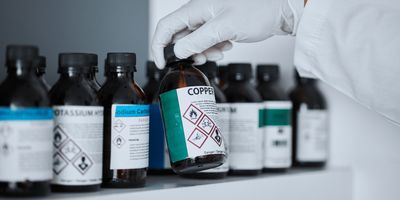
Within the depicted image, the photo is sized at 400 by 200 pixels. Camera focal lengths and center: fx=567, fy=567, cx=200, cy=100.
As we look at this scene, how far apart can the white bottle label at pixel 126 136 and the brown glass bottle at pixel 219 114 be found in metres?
0.21

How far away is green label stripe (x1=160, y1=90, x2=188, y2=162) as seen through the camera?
3.01ft

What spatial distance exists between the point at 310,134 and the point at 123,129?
63 cm

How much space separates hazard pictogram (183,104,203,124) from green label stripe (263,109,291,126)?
0.39 m

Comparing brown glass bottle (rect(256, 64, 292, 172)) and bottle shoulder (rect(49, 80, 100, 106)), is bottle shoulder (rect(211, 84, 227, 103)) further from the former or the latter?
bottle shoulder (rect(49, 80, 100, 106))

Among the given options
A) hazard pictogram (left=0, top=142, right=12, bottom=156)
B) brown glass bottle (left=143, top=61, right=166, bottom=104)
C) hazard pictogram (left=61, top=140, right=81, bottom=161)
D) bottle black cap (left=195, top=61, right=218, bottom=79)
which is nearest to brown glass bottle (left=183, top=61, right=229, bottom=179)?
bottle black cap (left=195, top=61, right=218, bottom=79)

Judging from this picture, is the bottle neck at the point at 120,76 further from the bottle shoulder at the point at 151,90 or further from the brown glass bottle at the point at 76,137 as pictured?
the bottle shoulder at the point at 151,90

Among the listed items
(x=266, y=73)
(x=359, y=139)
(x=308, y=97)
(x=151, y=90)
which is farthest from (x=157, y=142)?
(x=359, y=139)

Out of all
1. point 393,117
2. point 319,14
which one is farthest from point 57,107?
point 393,117

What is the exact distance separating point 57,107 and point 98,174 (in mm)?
125

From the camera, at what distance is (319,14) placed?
100 cm

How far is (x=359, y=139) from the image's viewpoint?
1.48 metres

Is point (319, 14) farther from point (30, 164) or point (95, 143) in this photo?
point (30, 164)

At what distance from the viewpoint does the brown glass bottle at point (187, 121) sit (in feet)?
3.00

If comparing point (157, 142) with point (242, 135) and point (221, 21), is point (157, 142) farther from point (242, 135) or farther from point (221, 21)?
point (221, 21)
